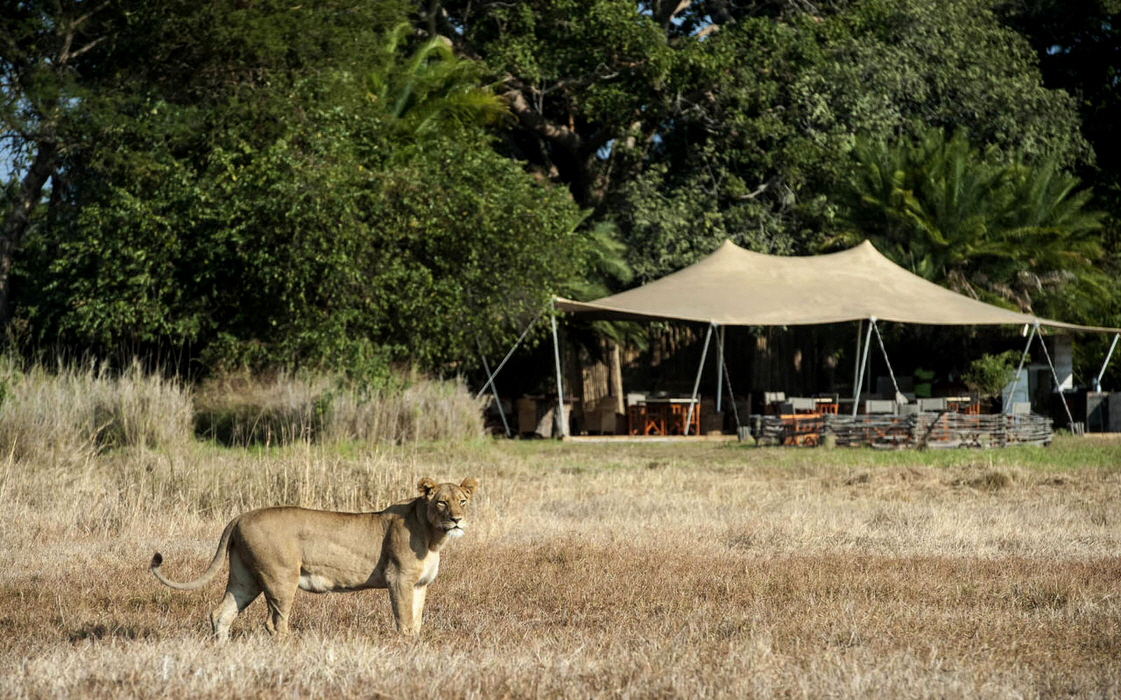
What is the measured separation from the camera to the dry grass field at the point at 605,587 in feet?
19.8

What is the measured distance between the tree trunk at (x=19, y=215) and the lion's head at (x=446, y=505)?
63.2 feet

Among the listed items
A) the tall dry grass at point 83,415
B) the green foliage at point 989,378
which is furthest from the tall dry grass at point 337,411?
the green foliage at point 989,378

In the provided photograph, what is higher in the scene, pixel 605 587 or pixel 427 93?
pixel 427 93

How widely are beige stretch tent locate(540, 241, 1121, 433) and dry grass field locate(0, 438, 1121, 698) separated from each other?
8.07 meters

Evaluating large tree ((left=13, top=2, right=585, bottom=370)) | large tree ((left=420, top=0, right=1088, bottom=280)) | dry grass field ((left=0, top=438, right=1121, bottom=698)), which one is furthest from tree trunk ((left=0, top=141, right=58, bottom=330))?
dry grass field ((left=0, top=438, right=1121, bottom=698))

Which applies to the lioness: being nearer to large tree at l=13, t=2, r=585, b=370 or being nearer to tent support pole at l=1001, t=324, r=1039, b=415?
large tree at l=13, t=2, r=585, b=370

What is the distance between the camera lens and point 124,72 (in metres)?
24.2

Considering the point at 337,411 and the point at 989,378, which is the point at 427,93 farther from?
the point at 989,378

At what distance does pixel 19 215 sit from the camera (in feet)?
79.9

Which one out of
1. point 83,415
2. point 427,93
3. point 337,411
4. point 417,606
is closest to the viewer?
point 417,606

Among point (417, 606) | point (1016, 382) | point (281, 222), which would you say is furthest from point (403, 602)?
point (1016, 382)

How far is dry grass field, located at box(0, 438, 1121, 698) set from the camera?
603 cm

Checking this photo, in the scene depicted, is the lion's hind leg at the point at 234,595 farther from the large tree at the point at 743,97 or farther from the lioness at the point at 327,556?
the large tree at the point at 743,97

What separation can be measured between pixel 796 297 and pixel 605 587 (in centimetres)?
1713
